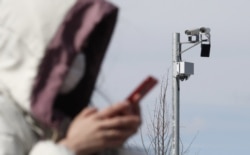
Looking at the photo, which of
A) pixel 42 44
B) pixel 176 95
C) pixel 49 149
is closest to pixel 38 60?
pixel 42 44

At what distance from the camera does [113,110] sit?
6.86ft

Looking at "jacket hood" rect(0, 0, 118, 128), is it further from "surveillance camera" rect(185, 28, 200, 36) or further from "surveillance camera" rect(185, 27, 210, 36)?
"surveillance camera" rect(185, 28, 200, 36)

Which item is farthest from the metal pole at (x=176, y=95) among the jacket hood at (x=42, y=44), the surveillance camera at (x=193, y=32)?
the jacket hood at (x=42, y=44)

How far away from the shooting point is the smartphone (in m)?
2.10

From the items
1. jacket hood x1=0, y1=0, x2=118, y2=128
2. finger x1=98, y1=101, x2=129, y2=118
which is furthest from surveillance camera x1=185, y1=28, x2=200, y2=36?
finger x1=98, y1=101, x2=129, y2=118

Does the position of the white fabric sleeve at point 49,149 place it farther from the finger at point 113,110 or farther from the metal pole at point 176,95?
the metal pole at point 176,95

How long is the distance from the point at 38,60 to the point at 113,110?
0.22 metres

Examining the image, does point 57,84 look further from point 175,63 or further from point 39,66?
point 175,63

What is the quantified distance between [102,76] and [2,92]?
0.31 metres

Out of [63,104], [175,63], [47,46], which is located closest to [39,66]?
[47,46]

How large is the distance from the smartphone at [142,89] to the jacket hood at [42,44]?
18 centimetres

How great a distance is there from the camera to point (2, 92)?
2.19 metres

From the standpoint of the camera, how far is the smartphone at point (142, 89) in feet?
6.90

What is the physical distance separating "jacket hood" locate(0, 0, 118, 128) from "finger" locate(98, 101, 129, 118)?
0.40 feet
